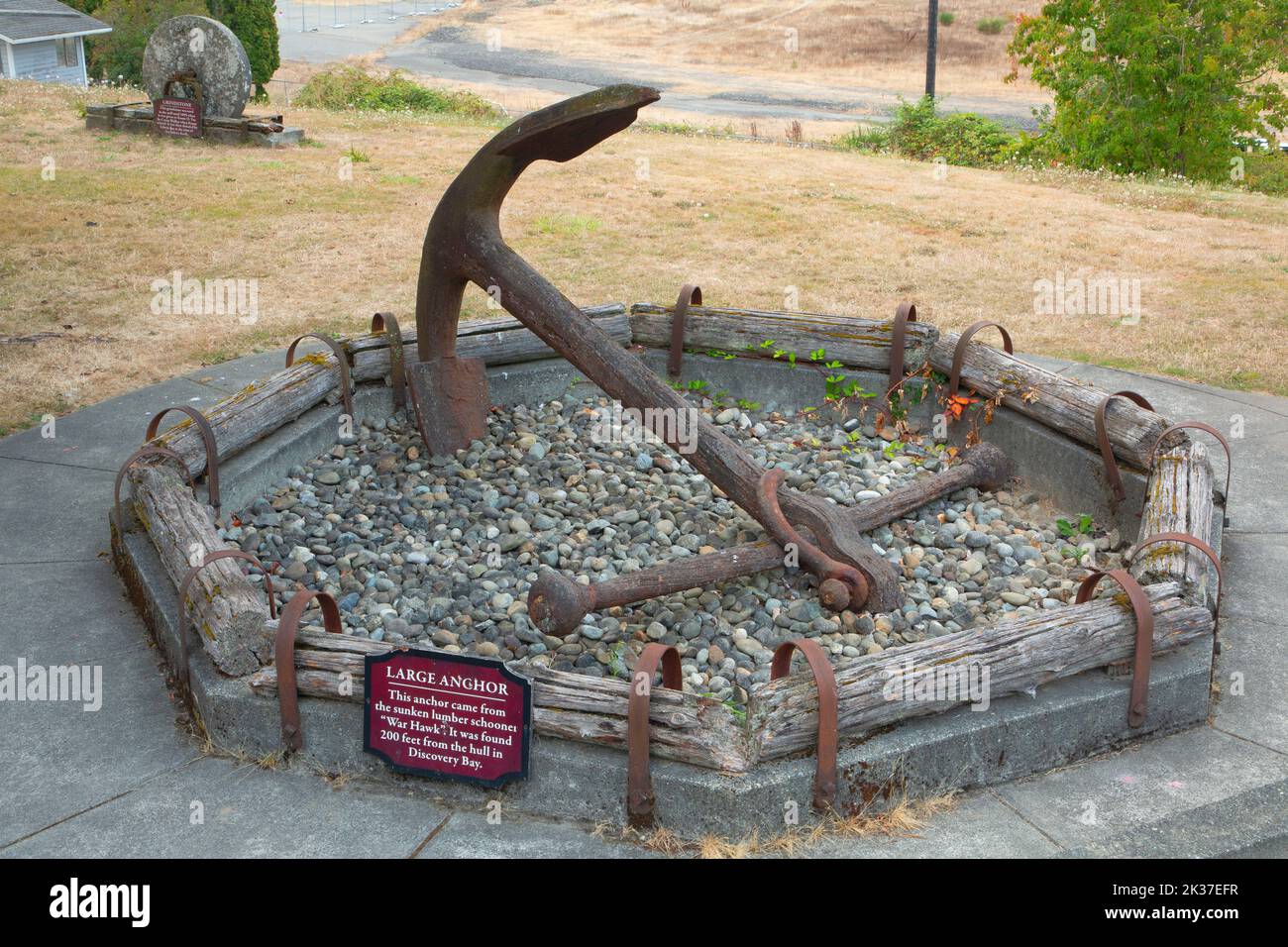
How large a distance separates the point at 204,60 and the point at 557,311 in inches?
357

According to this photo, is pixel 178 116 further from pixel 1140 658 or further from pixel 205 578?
pixel 1140 658

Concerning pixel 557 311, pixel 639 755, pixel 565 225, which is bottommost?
pixel 639 755

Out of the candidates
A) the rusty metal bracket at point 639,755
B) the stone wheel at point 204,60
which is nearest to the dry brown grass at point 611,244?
the stone wheel at point 204,60

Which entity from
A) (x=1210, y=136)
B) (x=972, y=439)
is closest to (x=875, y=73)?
(x=1210, y=136)

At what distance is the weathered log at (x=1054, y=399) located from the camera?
14.2 feet

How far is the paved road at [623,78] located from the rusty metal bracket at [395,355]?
15.0m

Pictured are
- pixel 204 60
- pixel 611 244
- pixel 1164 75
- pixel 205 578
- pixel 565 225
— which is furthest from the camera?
pixel 1164 75

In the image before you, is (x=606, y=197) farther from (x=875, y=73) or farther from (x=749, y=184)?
(x=875, y=73)

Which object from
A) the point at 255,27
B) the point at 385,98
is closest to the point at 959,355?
the point at 385,98

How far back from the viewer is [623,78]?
80.8ft

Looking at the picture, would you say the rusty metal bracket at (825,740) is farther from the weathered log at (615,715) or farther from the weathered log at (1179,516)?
the weathered log at (1179,516)

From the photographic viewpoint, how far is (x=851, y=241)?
9.20m

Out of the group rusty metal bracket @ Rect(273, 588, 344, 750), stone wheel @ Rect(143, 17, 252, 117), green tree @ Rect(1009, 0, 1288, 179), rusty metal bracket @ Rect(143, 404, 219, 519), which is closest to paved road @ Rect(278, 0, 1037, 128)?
green tree @ Rect(1009, 0, 1288, 179)

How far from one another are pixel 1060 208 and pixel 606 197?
3.79 meters
